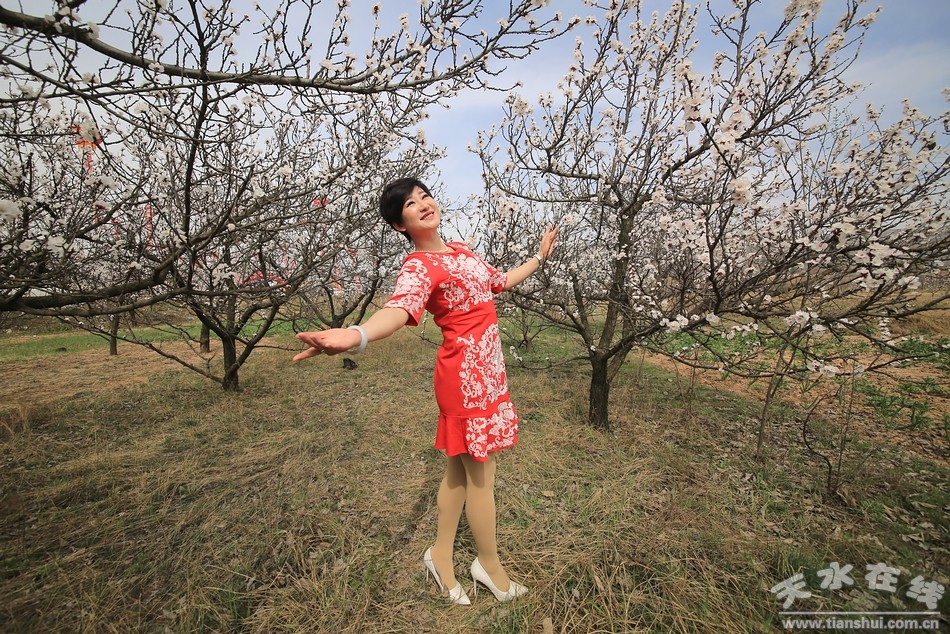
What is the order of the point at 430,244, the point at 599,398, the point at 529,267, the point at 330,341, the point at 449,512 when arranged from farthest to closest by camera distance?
the point at 599,398 → the point at 529,267 → the point at 449,512 → the point at 430,244 → the point at 330,341

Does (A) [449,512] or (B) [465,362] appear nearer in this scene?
(B) [465,362]

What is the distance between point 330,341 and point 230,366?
224 inches

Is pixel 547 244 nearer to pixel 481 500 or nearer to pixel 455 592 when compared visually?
pixel 481 500

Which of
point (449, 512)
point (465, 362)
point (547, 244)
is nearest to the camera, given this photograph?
point (465, 362)

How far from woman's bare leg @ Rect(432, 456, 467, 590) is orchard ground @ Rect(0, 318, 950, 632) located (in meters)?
0.18

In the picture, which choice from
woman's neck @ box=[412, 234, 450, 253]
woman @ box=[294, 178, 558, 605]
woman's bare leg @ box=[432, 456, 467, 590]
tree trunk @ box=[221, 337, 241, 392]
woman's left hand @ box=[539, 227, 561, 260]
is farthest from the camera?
tree trunk @ box=[221, 337, 241, 392]

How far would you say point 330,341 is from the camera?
123 cm

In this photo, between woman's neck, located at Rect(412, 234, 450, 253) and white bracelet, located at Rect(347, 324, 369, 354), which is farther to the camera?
woman's neck, located at Rect(412, 234, 450, 253)

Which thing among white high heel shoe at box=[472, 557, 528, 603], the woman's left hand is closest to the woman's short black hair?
the woman's left hand

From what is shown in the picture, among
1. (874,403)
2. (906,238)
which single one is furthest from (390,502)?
(874,403)

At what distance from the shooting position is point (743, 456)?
3605 mm

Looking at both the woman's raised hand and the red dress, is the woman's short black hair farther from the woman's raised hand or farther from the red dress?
the woman's raised hand

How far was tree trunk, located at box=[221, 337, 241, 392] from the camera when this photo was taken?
567 cm

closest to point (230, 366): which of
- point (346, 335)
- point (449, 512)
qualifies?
point (449, 512)
